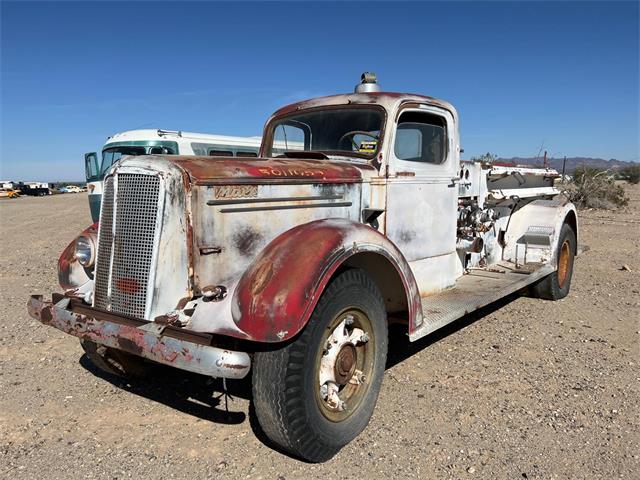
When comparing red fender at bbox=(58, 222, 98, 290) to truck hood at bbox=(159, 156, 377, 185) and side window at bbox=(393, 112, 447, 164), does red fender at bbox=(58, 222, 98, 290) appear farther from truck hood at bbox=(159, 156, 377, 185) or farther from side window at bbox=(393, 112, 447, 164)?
side window at bbox=(393, 112, 447, 164)

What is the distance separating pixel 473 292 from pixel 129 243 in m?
2.93

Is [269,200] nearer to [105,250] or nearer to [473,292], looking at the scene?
[105,250]

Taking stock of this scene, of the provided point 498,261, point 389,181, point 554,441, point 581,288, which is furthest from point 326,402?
point 581,288

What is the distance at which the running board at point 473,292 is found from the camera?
12.4 feet

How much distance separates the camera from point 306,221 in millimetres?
3414

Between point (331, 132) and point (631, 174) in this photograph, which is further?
point (631, 174)

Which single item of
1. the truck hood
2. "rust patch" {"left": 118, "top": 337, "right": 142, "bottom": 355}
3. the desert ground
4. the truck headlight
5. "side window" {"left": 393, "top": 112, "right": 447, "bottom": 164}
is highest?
"side window" {"left": 393, "top": 112, "right": 447, "bottom": 164}

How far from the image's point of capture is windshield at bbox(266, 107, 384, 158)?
13.4 feet

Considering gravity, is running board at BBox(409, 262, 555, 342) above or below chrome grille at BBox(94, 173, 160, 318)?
below

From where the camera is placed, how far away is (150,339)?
2.69 m

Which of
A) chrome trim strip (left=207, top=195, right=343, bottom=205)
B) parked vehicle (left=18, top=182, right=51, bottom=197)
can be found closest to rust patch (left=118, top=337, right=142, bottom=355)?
chrome trim strip (left=207, top=195, right=343, bottom=205)

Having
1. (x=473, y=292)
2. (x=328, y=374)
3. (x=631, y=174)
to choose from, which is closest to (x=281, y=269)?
(x=328, y=374)

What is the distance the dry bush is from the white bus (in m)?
11.2

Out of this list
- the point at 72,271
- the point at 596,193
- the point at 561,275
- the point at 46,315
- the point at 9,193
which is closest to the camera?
the point at 46,315
